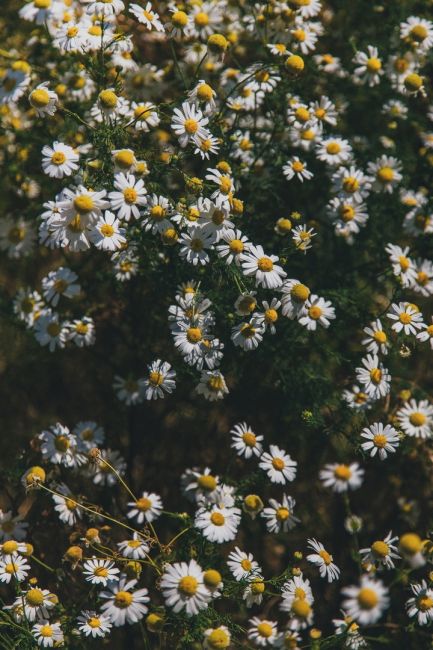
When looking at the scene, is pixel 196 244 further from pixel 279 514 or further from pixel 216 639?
pixel 216 639

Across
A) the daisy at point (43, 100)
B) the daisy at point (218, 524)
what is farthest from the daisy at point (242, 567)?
the daisy at point (43, 100)

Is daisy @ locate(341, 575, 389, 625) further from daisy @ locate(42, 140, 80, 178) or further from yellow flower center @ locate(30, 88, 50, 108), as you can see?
yellow flower center @ locate(30, 88, 50, 108)

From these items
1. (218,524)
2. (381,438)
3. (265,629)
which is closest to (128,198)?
(218,524)

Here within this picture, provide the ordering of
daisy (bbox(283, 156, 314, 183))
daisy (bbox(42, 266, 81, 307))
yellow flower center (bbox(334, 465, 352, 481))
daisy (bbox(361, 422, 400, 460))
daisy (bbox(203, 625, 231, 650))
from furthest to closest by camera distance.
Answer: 1. daisy (bbox(42, 266, 81, 307))
2. daisy (bbox(283, 156, 314, 183))
3. daisy (bbox(361, 422, 400, 460))
4. yellow flower center (bbox(334, 465, 352, 481))
5. daisy (bbox(203, 625, 231, 650))

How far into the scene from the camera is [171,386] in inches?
120

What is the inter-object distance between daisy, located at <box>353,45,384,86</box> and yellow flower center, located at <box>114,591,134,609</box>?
9.83 feet

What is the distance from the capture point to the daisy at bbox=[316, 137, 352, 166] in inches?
131

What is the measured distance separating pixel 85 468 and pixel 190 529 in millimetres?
812

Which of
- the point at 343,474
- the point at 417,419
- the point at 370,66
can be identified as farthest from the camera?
the point at 370,66

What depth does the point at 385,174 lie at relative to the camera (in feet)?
11.0

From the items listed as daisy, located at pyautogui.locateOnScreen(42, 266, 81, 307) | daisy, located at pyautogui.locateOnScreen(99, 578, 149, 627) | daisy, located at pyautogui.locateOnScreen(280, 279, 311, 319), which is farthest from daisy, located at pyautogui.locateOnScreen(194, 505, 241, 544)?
daisy, located at pyautogui.locateOnScreen(42, 266, 81, 307)

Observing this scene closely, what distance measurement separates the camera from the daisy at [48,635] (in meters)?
2.82

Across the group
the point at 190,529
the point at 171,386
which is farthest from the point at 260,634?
the point at 171,386

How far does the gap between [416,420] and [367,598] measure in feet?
4.27
